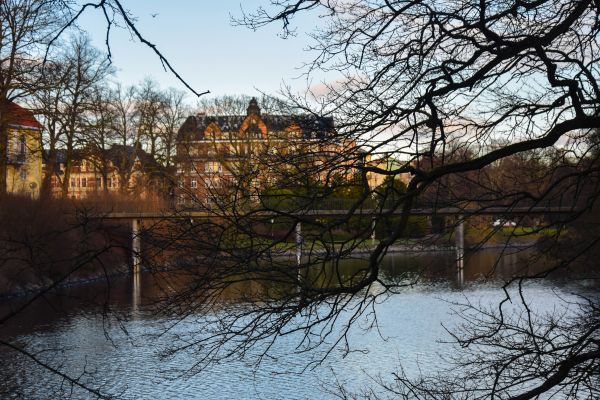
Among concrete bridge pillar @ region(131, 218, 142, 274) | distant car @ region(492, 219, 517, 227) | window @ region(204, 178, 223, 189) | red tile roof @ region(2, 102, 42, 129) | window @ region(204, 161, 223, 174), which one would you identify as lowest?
concrete bridge pillar @ region(131, 218, 142, 274)

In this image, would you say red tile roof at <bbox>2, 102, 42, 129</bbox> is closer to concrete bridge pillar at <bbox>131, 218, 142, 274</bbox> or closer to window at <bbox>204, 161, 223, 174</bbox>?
window at <bbox>204, 161, 223, 174</bbox>

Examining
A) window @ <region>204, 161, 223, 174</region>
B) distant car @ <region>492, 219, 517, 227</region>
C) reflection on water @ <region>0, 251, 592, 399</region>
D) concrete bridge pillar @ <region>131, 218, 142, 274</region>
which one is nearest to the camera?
concrete bridge pillar @ <region>131, 218, 142, 274</region>

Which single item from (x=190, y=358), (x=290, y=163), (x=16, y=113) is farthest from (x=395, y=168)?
(x=16, y=113)

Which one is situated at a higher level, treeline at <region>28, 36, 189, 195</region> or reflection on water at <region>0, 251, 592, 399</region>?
treeline at <region>28, 36, 189, 195</region>

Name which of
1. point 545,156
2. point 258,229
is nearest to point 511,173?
point 545,156

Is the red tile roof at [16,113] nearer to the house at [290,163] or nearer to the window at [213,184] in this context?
the window at [213,184]

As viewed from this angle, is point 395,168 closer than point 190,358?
Yes

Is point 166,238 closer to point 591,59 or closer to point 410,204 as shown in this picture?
point 410,204

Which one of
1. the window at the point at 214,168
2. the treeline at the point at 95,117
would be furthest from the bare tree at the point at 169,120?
the window at the point at 214,168

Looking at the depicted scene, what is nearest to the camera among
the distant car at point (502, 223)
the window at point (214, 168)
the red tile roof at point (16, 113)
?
the distant car at point (502, 223)

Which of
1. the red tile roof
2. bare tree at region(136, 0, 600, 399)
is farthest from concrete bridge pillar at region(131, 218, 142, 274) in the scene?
the red tile roof

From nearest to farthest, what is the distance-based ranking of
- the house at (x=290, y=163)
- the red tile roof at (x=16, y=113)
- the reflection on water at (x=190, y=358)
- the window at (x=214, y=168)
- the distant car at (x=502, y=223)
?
1. the house at (x=290, y=163)
2. the distant car at (x=502, y=223)
3. the window at (x=214, y=168)
4. the reflection on water at (x=190, y=358)
5. the red tile roof at (x=16, y=113)

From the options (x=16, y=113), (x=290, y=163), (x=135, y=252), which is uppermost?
(x=16, y=113)

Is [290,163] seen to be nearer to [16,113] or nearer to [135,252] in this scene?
[135,252]
